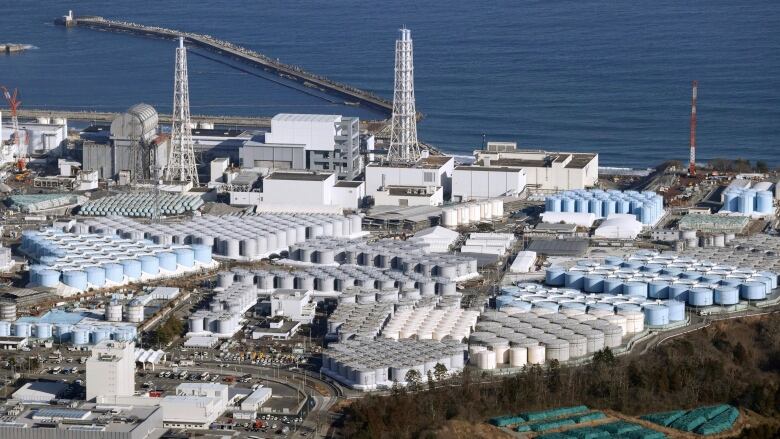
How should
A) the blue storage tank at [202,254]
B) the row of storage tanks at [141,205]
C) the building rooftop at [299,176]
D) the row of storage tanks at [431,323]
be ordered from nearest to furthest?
1. the row of storage tanks at [431,323]
2. the blue storage tank at [202,254]
3. the row of storage tanks at [141,205]
4. the building rooftop at [299,176]

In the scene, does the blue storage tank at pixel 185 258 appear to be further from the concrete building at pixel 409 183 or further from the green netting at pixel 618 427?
the green netting at pixel 618 427

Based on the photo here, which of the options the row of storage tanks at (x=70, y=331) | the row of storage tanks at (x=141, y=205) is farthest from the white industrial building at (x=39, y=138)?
the row of storage tanks at (x=70, y=331)

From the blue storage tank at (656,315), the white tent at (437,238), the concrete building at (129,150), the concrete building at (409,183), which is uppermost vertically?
the concrete building at (129,150)

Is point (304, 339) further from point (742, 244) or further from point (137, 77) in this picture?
point (137, 77)

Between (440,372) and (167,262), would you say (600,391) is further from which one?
(167,262)

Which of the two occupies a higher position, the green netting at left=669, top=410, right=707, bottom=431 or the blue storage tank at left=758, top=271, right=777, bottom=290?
the blue storage tank at left=758, top=271, right=777, bottom=290

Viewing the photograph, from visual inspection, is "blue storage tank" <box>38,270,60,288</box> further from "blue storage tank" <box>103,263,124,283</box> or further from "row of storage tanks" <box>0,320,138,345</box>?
"row of storage tanks" <box>0,320,138,345</box>

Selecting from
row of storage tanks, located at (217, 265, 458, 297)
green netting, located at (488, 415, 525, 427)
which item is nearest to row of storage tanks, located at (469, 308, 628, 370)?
row of storage tanks, located at (217, 265, 458, 297)
